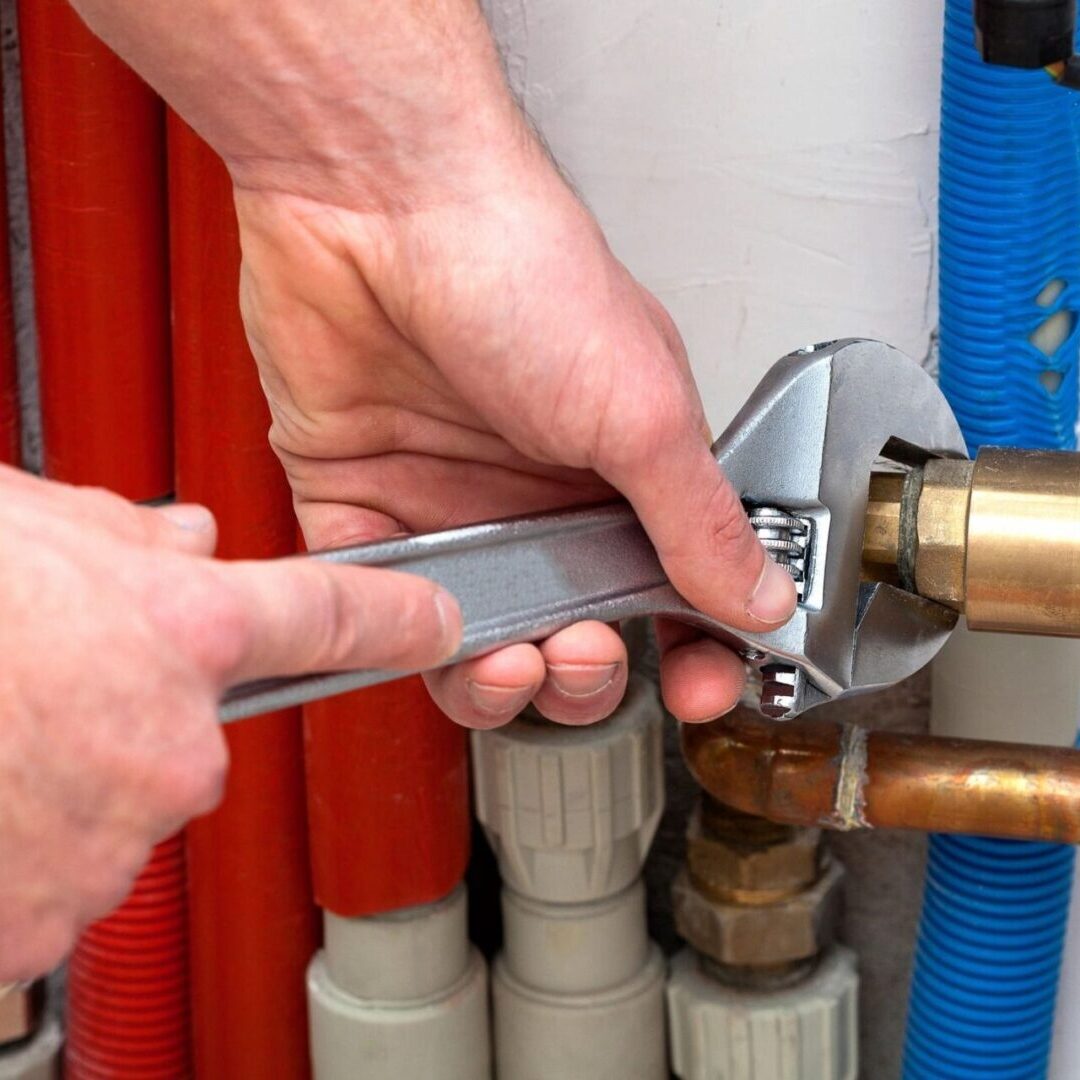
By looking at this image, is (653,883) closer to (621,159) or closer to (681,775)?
(681,775)

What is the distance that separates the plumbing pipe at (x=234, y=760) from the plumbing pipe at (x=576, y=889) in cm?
10

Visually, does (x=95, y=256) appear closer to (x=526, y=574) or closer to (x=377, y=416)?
(x=377, y=416)

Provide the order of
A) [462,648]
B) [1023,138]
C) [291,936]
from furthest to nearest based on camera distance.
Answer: [291,936], [1023,138], [462,648]

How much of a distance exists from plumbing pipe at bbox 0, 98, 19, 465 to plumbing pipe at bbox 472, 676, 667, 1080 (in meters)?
0.27

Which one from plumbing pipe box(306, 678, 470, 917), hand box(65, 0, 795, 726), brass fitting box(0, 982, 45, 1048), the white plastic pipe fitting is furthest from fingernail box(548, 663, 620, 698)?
brass fitting box(0, 982, 45, 1048)

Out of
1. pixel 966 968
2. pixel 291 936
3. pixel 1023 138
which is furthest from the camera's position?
pixel 291 936

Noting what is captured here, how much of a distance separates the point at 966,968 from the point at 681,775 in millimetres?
204

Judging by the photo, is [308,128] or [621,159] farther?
[621,159]

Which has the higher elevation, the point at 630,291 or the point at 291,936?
the point at 630,291

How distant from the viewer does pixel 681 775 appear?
36.4 inches

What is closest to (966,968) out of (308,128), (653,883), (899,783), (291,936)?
(899,783)

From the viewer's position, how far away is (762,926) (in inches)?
32.9

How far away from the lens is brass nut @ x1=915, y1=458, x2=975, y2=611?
1.96 feet

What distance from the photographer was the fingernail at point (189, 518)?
0.45 m
